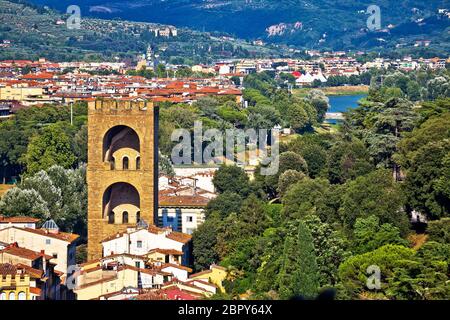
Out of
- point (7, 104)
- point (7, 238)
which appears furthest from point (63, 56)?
point (7, 238)

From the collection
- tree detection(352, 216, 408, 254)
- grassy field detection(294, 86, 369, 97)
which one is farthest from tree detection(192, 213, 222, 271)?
grassy field detection(294, 86, 369, 97)

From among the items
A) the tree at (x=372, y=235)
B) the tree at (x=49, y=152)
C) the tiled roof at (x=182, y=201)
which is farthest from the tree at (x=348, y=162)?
the tree at (x=49, y=152)

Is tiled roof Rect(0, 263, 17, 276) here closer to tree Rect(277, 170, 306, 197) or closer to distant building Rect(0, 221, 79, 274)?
distant building Rect(0, 221, 79, 274)

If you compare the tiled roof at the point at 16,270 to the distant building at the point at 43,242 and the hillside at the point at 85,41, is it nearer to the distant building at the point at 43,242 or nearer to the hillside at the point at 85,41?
the distant building at the point at 43,242

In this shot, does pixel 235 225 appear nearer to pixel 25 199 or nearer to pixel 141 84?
pixel 25 199

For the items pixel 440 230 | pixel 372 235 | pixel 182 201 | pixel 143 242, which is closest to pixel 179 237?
pixel 143 242

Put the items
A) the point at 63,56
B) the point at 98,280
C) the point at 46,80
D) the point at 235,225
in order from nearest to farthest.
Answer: the point at 98,280 → the point at 235,225 → the point at 46,80 → the point at 63,56
